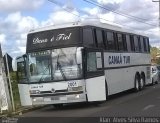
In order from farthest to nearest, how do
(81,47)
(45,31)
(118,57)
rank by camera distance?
Result: 1. (118,57)
2. (45,31)
3. (81,47)

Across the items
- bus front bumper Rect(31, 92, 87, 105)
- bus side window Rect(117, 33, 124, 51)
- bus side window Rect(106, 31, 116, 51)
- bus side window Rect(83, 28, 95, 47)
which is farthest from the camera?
bus side window Rect(117, 33, 124, 51)

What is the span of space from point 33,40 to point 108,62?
13.2 feet

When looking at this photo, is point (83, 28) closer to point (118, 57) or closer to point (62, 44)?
point (62, 44)

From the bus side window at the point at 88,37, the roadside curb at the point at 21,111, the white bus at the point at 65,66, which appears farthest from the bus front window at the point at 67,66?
the roadside curb at the point at 21,111

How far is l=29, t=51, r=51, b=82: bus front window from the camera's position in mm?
18922

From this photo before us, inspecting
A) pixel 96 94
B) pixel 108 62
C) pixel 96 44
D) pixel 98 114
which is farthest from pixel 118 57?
pixel 98 114

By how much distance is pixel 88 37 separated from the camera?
1978 cm

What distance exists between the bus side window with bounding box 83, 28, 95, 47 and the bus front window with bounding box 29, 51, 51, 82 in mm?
1682

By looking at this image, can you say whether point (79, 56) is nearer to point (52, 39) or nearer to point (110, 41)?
point (52, 39)

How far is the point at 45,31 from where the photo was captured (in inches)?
784

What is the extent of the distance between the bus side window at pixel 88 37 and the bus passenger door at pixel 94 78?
0.40 metres

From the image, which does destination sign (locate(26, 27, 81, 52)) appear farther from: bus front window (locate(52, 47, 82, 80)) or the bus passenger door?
the bus passenger door

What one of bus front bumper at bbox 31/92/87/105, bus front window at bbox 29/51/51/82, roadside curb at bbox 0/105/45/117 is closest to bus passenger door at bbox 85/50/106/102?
bus front bumper at bbox 31/92/87/105

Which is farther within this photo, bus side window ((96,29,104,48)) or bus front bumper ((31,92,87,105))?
bus side window ((96,29,104,48))
